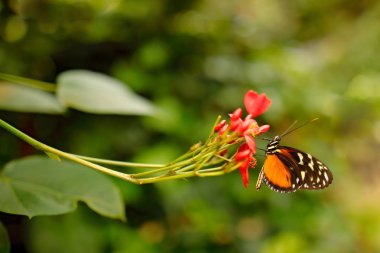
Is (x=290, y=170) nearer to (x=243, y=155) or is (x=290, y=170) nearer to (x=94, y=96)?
(x=243, y=155)

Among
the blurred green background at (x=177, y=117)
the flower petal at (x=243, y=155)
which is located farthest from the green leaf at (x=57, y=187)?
the blurred green background at (x=177, y=117)

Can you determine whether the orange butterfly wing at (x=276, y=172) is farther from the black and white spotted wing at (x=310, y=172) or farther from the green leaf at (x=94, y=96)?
the green leaf at (x=94, y=96)

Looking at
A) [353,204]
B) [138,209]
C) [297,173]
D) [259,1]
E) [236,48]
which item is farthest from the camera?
[259,1]

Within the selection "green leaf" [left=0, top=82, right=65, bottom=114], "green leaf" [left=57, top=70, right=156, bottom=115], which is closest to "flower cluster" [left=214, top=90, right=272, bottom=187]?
"green leaf" [left=57, top=70, right=156, bottom=115]

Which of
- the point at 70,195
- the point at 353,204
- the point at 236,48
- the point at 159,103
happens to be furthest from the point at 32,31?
the point at 353,204

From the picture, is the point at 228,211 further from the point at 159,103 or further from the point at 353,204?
the point at 353,204

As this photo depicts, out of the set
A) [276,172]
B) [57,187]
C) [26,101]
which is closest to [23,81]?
[26,101]
